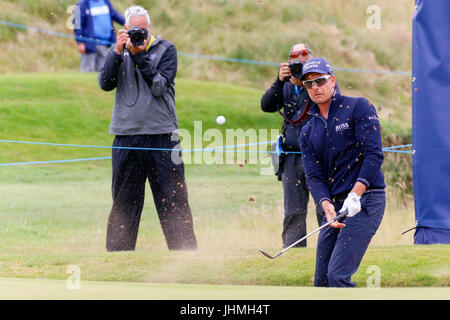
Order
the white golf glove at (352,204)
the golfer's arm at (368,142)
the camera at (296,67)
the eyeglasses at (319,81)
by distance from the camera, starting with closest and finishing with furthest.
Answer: the white golf glove at (352,204)
the golfer's arm at (368,142)
the eyeglasses at (319,81)
the camera at (296,67)

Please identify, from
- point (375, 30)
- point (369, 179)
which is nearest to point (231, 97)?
point (375, 30)

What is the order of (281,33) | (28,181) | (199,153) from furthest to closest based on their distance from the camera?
(281,33), (199,153), (28,181)

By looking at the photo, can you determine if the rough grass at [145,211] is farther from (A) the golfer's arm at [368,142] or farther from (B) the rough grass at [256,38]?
(B) the rough grass at [256,38]

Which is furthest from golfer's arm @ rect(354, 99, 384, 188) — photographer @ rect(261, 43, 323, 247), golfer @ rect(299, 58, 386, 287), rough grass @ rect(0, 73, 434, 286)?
photographer @ rect(261, 43, 323, 247)

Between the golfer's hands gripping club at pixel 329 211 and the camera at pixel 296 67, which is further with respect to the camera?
the camera at pixel 296 67

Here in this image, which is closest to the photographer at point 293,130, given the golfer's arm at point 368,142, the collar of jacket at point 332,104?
the collar of jacket at point 332,104

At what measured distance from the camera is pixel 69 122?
19.5 meters

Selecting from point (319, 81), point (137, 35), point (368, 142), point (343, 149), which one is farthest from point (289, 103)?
point (368, 142)

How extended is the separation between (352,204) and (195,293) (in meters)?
1.17

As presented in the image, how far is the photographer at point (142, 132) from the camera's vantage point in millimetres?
8922

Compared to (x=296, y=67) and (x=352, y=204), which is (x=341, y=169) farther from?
(x=296, y=67)

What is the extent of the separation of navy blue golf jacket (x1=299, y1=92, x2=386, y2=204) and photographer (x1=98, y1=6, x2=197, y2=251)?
2632 millimetres
